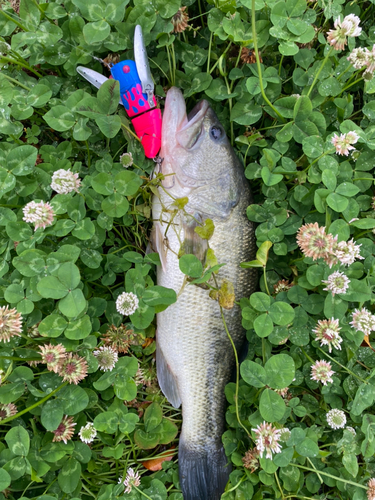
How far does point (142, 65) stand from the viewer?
7.39 ft

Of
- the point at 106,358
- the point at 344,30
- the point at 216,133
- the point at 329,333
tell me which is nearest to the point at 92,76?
the point at 216,133

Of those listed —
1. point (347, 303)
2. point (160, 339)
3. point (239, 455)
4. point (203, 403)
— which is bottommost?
point (239, 455)

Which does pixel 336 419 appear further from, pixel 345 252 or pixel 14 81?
pixel 14 81

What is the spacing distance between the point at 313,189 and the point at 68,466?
91.8 inches

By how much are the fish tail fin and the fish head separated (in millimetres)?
1714

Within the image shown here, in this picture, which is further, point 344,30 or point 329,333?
point 329,333

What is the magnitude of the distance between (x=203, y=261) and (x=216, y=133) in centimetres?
89

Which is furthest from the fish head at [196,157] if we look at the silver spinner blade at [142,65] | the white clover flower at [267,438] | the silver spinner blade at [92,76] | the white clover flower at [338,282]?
the white clover flower at [267,438]

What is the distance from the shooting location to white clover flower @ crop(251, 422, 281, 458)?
6.51 ft

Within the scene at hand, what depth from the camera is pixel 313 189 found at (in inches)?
92.4

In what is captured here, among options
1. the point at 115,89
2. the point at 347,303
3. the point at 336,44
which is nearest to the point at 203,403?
the point at 347,303

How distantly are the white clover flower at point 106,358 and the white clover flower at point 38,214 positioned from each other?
0.83 metres

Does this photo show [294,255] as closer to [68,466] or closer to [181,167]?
[181,167]

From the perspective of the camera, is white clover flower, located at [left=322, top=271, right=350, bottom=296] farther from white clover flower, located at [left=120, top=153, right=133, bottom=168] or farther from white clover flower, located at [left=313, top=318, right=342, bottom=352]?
white clover flower, located at [left=120, top=153, right=133, bottom=168]
